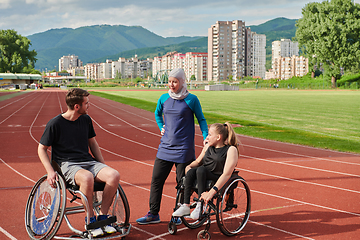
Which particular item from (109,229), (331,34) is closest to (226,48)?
(331,34)

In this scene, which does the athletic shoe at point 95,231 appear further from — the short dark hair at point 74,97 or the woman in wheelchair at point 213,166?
the short dark hair at point 74,97

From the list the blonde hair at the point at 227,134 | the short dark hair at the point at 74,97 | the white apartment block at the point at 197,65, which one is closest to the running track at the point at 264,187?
the blonde hair at the point at 227,134

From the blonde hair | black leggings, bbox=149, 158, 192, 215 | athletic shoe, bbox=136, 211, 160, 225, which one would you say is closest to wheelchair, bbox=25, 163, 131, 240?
athletic shoe, bbox=136, 211, 160, 225

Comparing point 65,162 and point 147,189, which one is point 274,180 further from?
point 65,162

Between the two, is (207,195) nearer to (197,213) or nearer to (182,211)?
(197,213)

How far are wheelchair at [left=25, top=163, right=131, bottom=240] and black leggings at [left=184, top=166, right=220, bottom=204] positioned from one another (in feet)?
2.10

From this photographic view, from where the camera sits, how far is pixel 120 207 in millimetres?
3633

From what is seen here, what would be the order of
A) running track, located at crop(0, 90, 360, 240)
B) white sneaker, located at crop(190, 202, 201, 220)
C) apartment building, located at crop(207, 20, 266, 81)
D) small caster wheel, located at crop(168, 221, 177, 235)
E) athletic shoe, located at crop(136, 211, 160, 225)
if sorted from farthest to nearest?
apartment building, located at crop(207, 20, 266, 81), athletic shoe, located at crop(136, 211, 160, 225), running track, located at crop(0, 90, 360, 240), small caster wheel, located at crop(168, 221, 177, 235), white sneaker, located at crop(190, 202, 201, 220)

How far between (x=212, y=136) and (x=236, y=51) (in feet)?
582

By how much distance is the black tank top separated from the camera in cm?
369

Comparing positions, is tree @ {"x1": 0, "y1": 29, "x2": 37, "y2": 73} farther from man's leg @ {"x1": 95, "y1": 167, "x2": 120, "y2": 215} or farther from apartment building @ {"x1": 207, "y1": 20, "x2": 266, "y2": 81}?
apartment building @ {"x1": 207, "y1": 20, "x2": 266, "y2": 81}

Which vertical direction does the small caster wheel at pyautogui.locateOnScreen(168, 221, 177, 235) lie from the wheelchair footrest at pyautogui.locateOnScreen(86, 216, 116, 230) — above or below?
below

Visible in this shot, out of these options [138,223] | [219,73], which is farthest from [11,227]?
[219,73]

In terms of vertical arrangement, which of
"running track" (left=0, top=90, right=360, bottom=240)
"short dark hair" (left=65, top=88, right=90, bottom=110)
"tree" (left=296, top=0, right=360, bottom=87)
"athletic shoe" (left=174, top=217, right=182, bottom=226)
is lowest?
"running track" (left=0, top=90, right=360, bottom=240)
